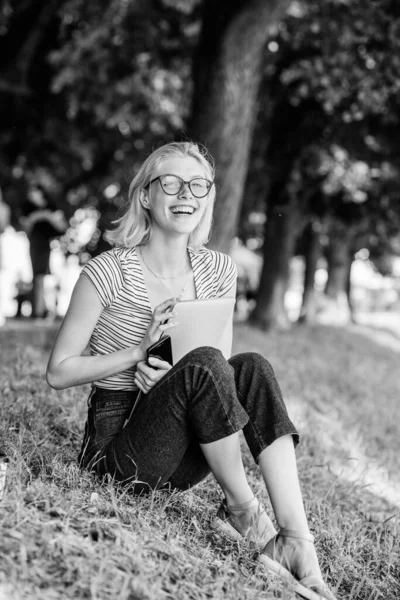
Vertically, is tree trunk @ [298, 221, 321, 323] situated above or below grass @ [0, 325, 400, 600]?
above

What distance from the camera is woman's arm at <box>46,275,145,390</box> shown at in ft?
9.19

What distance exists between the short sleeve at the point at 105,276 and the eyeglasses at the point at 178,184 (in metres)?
0.43

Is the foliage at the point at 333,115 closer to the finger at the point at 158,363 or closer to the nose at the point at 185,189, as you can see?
the nose at the point at 185,189

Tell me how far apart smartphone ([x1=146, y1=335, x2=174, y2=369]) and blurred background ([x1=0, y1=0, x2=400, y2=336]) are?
168 inches

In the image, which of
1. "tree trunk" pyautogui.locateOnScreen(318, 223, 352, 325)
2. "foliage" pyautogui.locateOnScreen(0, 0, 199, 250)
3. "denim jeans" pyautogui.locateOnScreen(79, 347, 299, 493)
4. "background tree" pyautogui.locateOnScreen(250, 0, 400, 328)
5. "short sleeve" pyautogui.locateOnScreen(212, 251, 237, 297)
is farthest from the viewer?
"tree trunk" pyautogui.locateOnScreen(318, 223, 352, 325)

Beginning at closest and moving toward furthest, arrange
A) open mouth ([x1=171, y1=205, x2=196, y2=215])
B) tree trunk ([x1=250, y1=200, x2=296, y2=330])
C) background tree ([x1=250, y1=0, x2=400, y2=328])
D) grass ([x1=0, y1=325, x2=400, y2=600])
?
1. grass ([x1=0, y1=325, x2=400, y2=600])
2. open mouth ([x1=171, y1=205, x2=196, y2=215])
3. background tree ([x1=250, y1=0, x2=400, y2=328])
4. tree trunk ([x1=250, y1=200, x2=296, y2=330])

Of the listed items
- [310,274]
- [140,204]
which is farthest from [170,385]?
[310,274]

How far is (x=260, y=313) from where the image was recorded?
11.8 meters

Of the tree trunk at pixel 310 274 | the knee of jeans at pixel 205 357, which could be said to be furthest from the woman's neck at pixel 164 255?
the tree trunk at pixel 310 274

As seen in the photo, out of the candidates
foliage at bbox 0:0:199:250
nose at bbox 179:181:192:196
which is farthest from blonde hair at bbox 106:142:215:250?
foliage at bbox 0:0:199:250

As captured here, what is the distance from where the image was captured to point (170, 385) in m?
2.66

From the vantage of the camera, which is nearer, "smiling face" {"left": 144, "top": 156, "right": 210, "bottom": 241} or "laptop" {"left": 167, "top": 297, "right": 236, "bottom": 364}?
"laptop" {"left": 167, "top": 297, "right": 236, "bottom": 364}

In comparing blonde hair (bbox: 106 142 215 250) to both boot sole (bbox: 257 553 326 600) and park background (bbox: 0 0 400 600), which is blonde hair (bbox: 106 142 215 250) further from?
boot sole (bbox: 257 553 326 600)

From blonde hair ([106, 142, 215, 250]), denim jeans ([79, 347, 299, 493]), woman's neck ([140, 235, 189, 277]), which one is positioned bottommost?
denim jeans ([79, 347, 299, 493])
